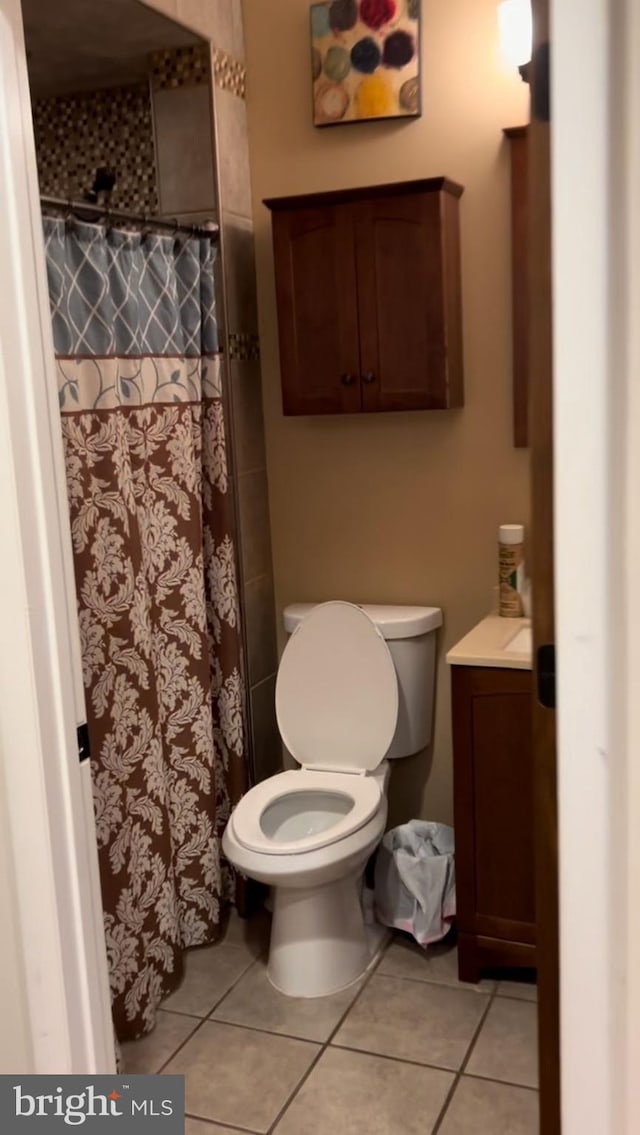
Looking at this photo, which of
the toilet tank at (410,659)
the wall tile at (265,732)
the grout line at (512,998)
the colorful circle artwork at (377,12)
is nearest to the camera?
the grout line at (512,998)

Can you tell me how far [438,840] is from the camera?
275 cm

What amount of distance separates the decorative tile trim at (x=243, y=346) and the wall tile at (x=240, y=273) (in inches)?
0.7

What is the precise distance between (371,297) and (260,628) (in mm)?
998

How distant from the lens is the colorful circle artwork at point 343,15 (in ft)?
8.60

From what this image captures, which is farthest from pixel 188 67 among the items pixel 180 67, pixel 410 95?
pixel 410 95

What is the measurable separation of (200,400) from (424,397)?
0.59m

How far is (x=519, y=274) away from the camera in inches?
102

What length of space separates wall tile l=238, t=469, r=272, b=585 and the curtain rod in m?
0.66

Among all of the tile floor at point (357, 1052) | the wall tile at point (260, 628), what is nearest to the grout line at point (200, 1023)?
the tile floor at point (357, 1052)

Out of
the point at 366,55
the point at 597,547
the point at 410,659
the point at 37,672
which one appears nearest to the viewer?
the point at 597,547

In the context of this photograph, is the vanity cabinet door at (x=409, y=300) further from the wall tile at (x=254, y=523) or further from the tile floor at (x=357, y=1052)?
the tile floor at (x=357, y=1052)

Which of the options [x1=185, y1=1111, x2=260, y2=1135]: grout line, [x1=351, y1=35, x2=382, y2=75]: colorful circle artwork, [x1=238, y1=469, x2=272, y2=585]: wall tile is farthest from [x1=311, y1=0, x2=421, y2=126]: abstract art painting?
[x1=185, y1=1111, x2=260, y2=1135]: grout line

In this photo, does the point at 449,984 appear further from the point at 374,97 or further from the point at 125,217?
the point at 374,97

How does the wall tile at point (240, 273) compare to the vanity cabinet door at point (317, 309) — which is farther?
the wall tile at point (240, 273)
